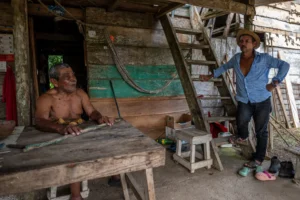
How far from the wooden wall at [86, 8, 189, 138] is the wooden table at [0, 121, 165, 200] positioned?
227cm

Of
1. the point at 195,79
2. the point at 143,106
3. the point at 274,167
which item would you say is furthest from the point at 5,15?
the point at 274,167

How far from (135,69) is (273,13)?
4.17 meters

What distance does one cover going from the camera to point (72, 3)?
3436mm

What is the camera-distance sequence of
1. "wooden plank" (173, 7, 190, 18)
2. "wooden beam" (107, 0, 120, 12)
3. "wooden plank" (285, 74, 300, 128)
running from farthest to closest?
1. "wooden plank" (285, 74, 300, 128)
2. "wooden plank" (173, 7, 190, 18)
3. "wooden beam" (107, 0, 120, 12)

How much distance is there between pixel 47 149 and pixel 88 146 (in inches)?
10.1

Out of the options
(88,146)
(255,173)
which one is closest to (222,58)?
(255,173)

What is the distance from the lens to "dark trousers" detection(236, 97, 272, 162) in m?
2.86

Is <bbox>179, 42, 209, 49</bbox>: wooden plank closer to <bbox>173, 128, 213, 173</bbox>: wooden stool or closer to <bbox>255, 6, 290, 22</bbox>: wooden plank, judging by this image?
<bbox>173, 128, 213, 173</bbox>: wooden stool

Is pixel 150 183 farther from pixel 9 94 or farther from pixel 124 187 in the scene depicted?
pixel 9 94

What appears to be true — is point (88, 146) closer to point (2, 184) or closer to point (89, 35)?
point (2, 184)

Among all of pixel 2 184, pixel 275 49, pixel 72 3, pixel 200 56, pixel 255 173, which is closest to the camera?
pixel 2 184

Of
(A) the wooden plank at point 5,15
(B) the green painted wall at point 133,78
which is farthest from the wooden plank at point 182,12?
(A) the wooden plank at point 5,15

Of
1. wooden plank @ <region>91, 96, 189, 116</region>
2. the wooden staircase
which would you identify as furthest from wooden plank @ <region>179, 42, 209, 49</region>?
wooden plank @ <region>91, 96, 189, 116</region>

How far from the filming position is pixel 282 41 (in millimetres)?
5402
